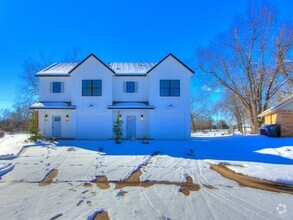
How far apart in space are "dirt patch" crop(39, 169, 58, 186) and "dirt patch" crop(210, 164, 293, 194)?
5399 mm

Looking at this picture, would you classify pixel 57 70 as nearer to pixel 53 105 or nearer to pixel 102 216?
pixel 53 105

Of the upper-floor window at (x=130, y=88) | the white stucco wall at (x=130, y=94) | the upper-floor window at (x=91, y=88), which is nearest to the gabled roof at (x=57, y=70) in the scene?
the upper-floor window at (x=91, y=88)

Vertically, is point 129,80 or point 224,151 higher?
point 129,80

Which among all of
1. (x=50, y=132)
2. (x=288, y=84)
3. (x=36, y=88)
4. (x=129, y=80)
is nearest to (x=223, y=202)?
(x=129, y=80)

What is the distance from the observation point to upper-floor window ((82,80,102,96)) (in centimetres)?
1833

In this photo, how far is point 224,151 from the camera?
41.0 ft

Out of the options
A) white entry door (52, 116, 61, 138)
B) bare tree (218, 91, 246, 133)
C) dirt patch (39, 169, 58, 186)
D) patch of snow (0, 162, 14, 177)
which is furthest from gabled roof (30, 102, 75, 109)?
bare tree (218, 91, 246, 133)

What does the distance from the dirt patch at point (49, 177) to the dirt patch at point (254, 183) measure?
5.40 meters

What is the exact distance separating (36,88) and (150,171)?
27727 mm

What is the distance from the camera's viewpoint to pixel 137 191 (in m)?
5.86

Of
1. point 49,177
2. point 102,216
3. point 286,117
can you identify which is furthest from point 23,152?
point 286,117

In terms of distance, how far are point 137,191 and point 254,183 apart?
3458 millimetres

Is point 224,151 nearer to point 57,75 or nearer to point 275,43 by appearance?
point 57,75

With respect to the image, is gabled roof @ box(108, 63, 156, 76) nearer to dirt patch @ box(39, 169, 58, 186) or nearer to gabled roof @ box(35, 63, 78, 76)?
gabled roof @ box(35, 63, 78, 76)
